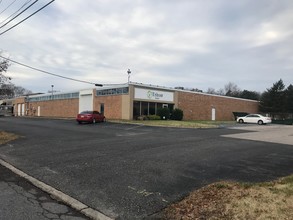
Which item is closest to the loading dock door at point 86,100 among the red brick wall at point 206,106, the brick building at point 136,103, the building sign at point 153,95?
the brick building at point 136,103

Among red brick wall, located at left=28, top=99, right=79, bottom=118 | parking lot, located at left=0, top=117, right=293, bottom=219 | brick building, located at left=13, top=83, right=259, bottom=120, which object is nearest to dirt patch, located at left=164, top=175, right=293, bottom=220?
parking lot, located at left=0, top=117, right=293, bottom=219

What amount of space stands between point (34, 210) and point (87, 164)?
428 cm

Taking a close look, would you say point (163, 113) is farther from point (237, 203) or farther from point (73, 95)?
point (237, 203)

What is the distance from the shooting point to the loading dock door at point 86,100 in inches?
1853

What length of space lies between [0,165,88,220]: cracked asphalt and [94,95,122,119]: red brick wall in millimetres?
31864

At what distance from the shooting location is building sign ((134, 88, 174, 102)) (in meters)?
39.8

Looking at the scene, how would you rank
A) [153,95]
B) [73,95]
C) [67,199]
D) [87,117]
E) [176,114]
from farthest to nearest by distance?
[73,95]
[176,114]
[153,95]
[87,117]
[67,199]

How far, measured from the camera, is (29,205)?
268 inches

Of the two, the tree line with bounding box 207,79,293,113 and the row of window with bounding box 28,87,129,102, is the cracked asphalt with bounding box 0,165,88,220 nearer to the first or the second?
the row of window with bounding box 28,87,129,102

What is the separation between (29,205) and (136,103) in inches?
1305

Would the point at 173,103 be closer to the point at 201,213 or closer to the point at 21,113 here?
the point at 201,213

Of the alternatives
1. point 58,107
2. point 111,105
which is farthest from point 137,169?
point 58,107

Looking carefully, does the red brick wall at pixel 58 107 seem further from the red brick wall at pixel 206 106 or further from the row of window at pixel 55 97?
the red brick wall at pixel 206 106

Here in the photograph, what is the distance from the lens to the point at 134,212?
248 inches
